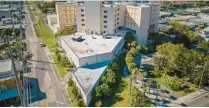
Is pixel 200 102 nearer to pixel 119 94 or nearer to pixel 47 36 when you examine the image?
pixel 119 94

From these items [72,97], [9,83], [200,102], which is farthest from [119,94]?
[9,83]

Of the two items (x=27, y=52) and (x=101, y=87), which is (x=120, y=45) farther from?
(x=27, y=52)

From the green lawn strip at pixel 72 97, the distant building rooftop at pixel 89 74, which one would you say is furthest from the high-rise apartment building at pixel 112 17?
the green lawn strip at pixel 72 97

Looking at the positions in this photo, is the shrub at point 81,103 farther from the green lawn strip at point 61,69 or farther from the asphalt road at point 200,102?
the asphalt road at point 200,102

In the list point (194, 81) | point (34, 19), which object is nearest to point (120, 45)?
point (194, 81)

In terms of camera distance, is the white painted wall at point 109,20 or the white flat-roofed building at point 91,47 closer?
the white flat-roofed building at point 91,47
